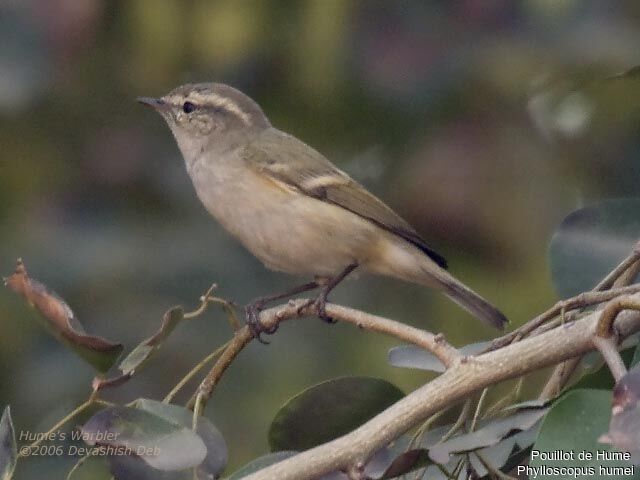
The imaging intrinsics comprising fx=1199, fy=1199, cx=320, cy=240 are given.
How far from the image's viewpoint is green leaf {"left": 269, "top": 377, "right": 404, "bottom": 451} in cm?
185

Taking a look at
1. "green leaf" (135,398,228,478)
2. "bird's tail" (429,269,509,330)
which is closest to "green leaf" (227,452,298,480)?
"green leaf" (135,398,228,478)

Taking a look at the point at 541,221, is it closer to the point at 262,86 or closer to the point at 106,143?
the point at 262,86

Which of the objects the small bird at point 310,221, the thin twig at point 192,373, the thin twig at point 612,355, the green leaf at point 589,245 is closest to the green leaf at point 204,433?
the thin twig at point 192,373

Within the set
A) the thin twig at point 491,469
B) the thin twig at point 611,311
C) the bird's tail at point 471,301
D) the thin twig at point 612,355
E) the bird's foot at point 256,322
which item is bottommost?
the bird's tail at point 471,301

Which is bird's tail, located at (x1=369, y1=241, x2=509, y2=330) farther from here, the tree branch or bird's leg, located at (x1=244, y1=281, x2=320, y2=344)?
the tree branch

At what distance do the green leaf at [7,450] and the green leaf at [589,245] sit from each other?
99 cm

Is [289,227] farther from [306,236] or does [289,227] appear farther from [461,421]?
[461,421]

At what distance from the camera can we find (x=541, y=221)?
3994 mm

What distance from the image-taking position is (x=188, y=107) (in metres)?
3.68

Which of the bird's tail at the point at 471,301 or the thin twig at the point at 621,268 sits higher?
the thin twig at the point at 621,268

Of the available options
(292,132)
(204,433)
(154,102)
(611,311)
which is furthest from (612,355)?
(292,132)

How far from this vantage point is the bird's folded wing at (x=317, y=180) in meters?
3.19

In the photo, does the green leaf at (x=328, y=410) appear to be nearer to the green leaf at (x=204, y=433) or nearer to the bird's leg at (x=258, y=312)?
the green leaf at (x=204, y=433)

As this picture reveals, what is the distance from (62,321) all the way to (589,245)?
962mm
